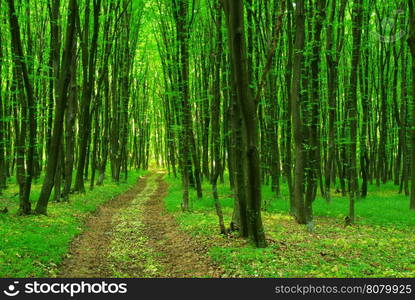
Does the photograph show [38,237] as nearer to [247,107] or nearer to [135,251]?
[135,251]

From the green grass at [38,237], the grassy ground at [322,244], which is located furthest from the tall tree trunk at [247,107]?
the green grass at [38,237]

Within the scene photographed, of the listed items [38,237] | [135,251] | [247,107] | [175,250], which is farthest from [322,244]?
[38,237]

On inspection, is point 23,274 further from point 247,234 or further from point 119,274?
point 247,234

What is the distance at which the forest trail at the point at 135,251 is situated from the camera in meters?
8.35

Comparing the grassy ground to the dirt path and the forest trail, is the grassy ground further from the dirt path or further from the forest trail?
the forest trail

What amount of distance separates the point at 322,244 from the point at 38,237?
829 centimetres

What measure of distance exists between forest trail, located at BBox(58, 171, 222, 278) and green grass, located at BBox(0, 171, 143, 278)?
0.36m

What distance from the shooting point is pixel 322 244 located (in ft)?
34.4

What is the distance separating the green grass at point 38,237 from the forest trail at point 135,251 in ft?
1.17

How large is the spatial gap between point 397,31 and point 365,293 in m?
23.2

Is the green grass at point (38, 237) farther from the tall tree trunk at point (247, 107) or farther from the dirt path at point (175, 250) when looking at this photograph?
the tall tree trunk at point (247, 107)

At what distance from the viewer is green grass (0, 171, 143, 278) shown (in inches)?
311

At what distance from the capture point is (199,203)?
64.1 ft

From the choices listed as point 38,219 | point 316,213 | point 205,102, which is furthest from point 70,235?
point 205,102
